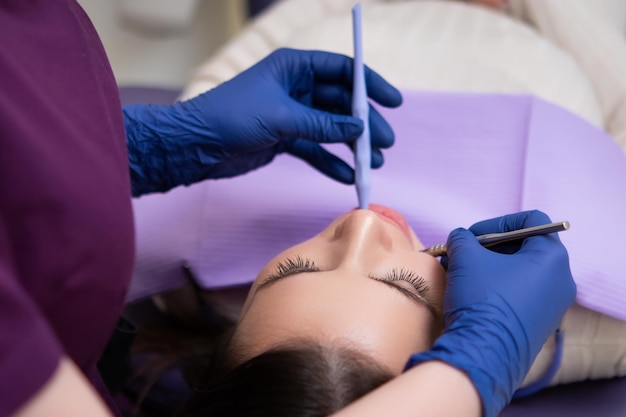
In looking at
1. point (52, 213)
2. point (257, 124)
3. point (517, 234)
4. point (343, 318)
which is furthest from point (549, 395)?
point (52, 213)

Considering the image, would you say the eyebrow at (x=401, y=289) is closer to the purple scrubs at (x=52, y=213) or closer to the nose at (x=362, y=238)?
the nose at (x=362, y=238)

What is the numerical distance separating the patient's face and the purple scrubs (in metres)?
0.18

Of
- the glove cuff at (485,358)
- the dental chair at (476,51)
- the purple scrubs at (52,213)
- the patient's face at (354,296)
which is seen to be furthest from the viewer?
the dental chair at (476,51)

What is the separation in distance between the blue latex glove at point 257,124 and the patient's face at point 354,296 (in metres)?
0.19

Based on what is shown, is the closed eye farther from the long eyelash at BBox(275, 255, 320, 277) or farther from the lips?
the lips

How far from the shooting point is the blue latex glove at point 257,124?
97 centimetres

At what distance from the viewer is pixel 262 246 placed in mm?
1045

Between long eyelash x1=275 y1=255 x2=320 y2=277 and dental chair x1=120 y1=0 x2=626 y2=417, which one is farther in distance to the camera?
dental chair x1=120 y1=0 x2=626 y2=417

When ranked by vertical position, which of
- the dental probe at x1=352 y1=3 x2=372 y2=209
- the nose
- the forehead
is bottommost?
the forehead

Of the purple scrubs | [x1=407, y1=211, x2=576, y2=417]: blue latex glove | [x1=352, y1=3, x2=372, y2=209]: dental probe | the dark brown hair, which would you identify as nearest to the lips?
[x1=352, y1=3, x2=372, y2=209]: dental probe

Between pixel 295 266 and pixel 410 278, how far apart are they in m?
0.14

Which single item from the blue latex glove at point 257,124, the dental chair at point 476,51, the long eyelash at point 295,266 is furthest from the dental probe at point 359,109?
the dental chair at point 476,51

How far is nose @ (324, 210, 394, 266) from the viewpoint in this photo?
0.78 m

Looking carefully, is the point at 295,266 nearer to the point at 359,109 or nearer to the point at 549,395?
the point at 359,109
